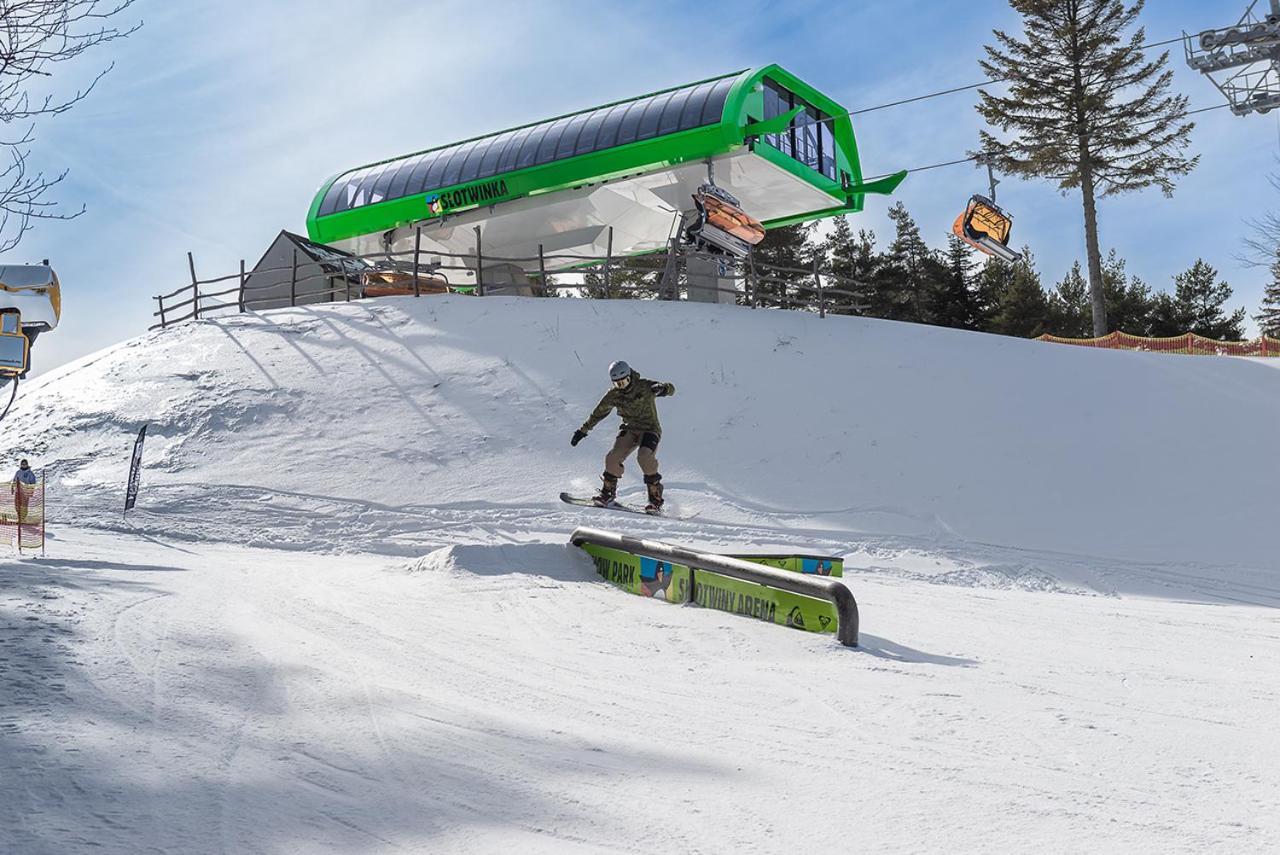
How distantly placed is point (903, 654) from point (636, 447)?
756 centimetres

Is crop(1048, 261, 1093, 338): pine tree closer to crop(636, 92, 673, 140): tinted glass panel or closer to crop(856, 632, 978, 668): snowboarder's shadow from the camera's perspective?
crop(636, 92, 673, 140): tinted glass panel

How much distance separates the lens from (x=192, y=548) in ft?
41.0

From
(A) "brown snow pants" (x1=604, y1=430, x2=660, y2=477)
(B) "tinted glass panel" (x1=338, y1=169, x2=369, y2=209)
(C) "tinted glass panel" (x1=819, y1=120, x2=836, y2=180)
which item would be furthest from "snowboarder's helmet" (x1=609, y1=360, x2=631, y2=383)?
(B) "tinted glass panel" (x1=338, y1=169, x2=369, y2=209)

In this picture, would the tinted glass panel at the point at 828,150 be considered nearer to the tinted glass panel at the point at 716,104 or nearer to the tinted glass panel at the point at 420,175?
the tinted glass panel at the point at 716,104

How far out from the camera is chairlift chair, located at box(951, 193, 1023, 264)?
19.0m

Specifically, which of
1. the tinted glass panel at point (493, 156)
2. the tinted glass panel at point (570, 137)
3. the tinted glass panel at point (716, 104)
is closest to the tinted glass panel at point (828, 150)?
the tinted glass panel at point (716, 104)

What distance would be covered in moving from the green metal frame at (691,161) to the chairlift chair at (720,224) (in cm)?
194

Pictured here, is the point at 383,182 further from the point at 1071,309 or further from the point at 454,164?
the point at 1071,309

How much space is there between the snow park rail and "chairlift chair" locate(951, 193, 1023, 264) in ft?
40.0

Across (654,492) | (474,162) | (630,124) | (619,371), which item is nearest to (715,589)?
(619,371)

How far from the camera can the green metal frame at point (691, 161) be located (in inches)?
921

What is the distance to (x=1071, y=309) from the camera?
4369cm

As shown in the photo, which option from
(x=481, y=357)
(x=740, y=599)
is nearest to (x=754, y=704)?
(x=740, y=599)

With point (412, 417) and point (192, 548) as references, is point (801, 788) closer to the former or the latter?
point (192, 548)
